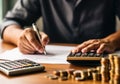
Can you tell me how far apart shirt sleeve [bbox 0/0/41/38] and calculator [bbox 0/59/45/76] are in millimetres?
622

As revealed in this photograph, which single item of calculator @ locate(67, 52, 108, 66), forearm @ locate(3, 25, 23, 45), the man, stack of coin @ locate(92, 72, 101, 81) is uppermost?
the man

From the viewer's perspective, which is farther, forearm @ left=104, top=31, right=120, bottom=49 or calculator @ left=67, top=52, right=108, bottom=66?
forearm @ left=104, top=31, right=120, bottom=49

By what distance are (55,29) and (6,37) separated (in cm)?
29

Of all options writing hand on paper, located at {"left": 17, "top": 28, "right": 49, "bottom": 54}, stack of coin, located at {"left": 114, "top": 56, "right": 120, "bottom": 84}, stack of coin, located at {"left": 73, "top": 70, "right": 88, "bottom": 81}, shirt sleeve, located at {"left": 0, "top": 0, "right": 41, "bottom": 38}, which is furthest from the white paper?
shirt sleeve, located at {"left": 0, "top": 0, "right": 41, "bottom": 38}

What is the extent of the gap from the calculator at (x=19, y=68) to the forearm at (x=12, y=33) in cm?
38

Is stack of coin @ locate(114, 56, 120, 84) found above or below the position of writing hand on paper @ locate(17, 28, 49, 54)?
below

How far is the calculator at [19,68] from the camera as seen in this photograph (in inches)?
30.5

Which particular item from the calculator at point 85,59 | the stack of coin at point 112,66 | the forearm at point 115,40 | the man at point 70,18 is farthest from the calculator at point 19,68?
the man at point 70,18

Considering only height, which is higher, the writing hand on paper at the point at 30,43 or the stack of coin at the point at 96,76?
the writing hand on paper at the point at 30,43

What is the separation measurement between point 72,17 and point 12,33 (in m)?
0.33

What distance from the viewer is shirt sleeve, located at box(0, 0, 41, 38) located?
1.46 metres

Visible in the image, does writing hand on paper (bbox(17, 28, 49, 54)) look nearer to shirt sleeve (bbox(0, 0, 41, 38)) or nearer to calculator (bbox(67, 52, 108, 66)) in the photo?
calculator (bbox(67, 52, 108, 66))

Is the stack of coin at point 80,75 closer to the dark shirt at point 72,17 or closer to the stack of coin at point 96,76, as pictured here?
the stack of coin at point 96,76

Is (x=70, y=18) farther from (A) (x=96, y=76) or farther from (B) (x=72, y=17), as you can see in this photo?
(A) (x=96, y=76)
